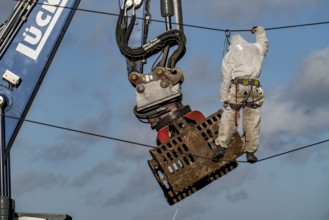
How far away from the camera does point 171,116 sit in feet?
43.9

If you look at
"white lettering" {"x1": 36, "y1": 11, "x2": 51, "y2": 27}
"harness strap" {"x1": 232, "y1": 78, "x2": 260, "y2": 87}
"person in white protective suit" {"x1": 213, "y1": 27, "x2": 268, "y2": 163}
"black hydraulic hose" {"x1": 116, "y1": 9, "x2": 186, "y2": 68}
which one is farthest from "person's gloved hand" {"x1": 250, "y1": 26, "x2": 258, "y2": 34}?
"white lettering" {"x1": 36, "y1": 11, "x2": 51, "y2": 27}

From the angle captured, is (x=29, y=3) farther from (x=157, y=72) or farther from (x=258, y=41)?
(x=258, y=41)

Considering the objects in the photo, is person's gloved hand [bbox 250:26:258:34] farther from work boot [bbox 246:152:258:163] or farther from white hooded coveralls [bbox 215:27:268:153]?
work boot [bbox 246:152:258:163]

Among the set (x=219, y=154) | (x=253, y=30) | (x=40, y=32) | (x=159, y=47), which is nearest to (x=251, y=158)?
(x=219, y=154)

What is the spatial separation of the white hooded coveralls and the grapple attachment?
19 centimetres

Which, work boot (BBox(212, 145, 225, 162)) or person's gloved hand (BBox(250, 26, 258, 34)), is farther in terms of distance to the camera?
person's gloved hand (BBox(250, 26, 258, 34))

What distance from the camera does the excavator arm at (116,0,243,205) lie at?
13.0m

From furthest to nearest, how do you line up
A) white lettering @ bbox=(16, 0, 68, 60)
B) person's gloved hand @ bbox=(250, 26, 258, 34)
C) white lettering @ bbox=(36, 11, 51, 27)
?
white lettering @ bbox=(36, 11, 51, 27) → white lettering @ bbox=(16, 0, 68, 60) → person's gloved hand @ bbox=(250, 26, 258, 34)

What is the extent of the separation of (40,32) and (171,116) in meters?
2.33

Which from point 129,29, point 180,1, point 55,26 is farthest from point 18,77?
point 180,1

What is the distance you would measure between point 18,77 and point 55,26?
95cm

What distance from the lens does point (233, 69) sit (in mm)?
12656

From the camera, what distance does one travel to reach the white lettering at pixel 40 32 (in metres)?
13.6

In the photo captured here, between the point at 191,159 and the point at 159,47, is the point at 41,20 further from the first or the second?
the point at 191,159
